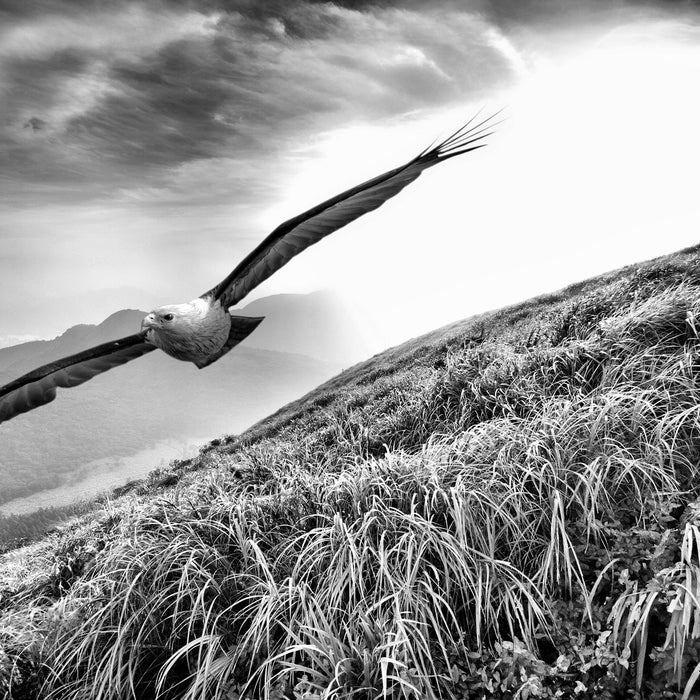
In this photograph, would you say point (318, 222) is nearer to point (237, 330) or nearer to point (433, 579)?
point (237, 330)

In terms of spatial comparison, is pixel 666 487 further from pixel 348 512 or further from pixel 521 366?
pixel 521 366

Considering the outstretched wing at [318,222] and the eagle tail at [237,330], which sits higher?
the outstretched wing at [318,222]

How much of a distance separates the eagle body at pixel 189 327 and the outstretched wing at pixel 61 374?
1.13ft

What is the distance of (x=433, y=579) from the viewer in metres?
2.60

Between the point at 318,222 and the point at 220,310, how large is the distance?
4.23 ft

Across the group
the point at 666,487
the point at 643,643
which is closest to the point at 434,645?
the point at 643,643

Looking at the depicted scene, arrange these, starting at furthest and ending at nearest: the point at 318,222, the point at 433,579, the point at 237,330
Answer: the point at 237,330
the point at 318,222
the point at 433,579

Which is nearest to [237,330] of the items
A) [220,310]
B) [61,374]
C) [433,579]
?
[220,310]

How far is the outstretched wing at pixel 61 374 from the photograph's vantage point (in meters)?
4.82

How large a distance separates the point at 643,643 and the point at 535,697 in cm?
50

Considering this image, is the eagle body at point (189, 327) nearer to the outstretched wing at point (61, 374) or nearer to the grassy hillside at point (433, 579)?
the outstretched wing at point (61, 374)

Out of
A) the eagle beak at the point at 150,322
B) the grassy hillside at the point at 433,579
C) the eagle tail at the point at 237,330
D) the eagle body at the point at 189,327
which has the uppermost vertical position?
the eagle beak at the point at 150,322

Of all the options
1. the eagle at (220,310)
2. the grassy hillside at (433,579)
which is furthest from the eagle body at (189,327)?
the grassy hillside at (433,579)

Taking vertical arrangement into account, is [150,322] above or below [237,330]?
above
